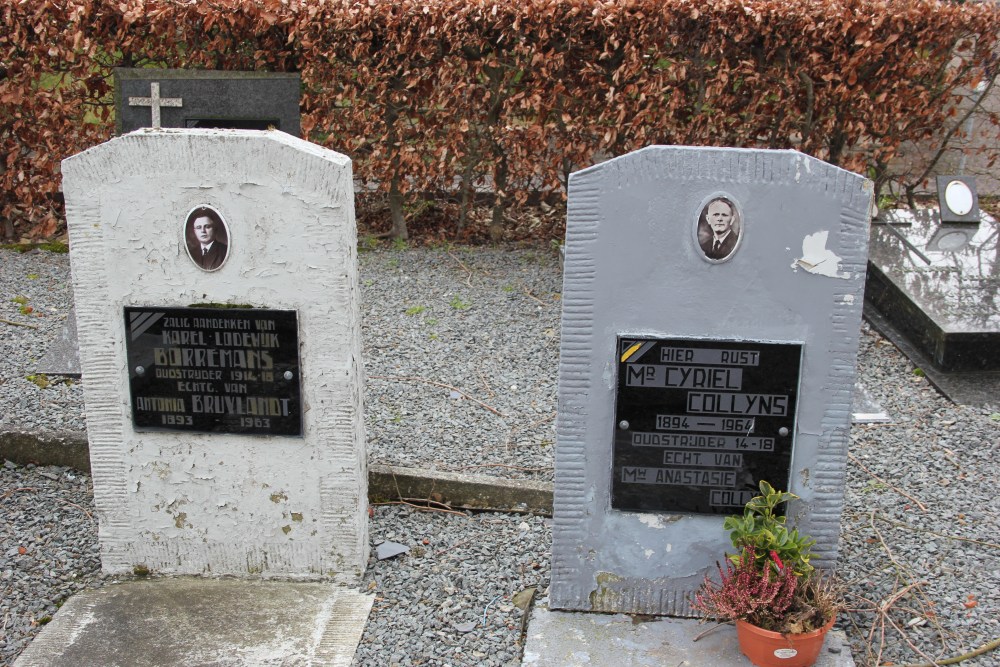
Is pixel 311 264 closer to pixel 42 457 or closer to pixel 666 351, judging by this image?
pixel 666 351

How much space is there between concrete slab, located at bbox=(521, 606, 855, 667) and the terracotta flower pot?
2.6 inches

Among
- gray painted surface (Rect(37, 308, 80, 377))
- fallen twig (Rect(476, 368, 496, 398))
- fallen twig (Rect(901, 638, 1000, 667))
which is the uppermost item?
gray painted surface (Rect(37, 308, 80, 377))

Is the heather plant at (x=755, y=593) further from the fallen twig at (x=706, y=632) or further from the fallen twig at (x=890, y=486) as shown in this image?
the fallen twig at (x=890, y=486)

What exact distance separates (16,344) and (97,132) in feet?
8.16

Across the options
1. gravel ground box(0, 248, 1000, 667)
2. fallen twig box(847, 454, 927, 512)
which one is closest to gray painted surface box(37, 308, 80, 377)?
gravel ground box(0, 248, 1000, 667)

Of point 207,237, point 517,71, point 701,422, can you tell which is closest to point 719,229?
point 701,422

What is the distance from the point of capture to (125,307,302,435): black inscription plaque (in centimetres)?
331

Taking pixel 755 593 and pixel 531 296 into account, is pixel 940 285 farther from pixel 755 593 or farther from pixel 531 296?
pixel 755 593

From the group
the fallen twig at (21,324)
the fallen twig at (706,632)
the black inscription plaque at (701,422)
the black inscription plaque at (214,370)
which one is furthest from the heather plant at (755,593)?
the fallen twig at (21,324)

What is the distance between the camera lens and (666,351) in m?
3.12

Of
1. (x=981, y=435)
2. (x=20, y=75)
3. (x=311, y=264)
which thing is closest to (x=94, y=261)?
(x=311, y=264)

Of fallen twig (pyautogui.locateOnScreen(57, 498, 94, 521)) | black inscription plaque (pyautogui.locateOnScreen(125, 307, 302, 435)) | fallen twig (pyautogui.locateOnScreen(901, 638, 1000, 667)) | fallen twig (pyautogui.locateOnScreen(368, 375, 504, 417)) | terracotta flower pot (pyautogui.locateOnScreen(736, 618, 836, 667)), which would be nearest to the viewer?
terracotta flower pot (pyautogui.locateOnScreen(736, 618, 836, 667))

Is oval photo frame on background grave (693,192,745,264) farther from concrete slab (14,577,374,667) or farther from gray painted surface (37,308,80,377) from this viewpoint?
gray painted surface (37,308,80,377)

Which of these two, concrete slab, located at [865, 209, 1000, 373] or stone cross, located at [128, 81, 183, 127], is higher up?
stone cross, located at [128, 81, 183, 127]
